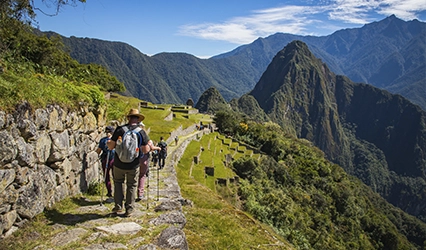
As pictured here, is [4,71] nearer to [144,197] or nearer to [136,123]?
[136,123]

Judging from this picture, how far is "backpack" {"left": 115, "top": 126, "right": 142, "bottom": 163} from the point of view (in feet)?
15.9

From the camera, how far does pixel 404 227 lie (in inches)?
3049

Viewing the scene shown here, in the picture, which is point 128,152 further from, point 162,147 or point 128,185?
point 162,147

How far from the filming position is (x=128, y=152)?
489cm

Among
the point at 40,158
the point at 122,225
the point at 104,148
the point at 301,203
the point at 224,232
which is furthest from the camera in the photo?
the point at 301,203

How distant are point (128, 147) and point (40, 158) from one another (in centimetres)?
127

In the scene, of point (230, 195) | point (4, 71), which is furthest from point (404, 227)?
point (4, 71)

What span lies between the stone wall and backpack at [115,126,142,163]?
1.08 m

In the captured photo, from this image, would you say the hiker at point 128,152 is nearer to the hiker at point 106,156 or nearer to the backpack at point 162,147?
the hiker at point 106,156

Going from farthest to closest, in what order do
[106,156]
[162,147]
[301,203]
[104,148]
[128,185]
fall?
1. [301,203]
2. [162,147]
3. [106,156]
4. [104,148]
5. [128,185]

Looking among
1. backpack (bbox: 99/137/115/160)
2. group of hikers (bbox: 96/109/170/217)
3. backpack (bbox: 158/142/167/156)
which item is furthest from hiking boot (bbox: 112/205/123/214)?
backpack (bbox: 158/142/167/156)

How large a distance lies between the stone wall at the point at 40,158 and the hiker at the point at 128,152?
94 centimetres

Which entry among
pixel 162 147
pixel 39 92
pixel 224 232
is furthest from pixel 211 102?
pixel 39 92

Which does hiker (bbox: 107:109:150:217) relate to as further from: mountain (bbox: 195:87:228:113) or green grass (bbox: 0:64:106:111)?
mountain (bbox: 195:87:228:113)
